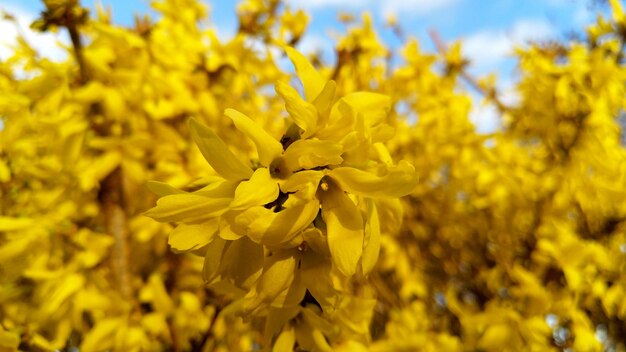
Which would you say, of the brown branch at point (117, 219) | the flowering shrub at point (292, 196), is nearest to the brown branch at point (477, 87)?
the flowering shrub at point (292, 196)

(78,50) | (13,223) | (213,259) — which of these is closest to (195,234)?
(213,259)

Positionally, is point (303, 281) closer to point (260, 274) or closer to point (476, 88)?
point (260, 274)

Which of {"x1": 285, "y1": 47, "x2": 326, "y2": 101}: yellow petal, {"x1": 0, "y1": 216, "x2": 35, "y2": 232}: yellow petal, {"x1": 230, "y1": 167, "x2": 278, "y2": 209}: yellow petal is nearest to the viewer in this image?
{"x1": 230, "y1": 167, "x2": 278, "y2": 209}: yellow petal

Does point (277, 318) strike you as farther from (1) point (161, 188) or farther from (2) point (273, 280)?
(1) point (161, 188)

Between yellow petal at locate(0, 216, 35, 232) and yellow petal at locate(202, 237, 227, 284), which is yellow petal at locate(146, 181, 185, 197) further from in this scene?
yellow petal at locate(0, 216, 35, 232)

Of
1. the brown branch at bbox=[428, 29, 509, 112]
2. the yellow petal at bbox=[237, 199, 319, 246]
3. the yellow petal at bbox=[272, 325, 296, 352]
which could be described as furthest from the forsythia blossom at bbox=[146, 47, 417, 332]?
the brown branch at bbox=[428, 29, 509, 112]
